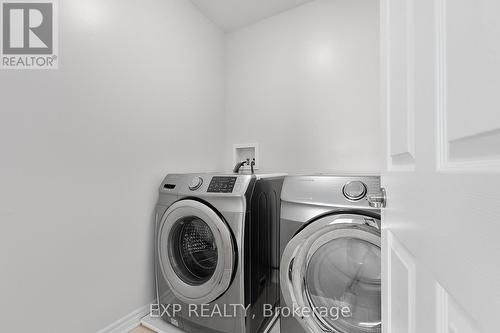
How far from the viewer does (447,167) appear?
0.31 metres

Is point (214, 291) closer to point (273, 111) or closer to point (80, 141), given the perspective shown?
point (80, 141)

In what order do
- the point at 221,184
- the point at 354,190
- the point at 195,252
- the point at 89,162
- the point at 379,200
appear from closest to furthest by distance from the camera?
the point at 379,200, the point at 354,190, the point at 89,162, the point at 221,184, the point at 195,252

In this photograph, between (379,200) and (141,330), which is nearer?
(379,200)

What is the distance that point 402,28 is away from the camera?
52 centimetres

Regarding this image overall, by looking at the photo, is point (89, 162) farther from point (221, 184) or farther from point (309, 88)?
point (309, 88)

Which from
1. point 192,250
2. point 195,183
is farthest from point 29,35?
point 192,250

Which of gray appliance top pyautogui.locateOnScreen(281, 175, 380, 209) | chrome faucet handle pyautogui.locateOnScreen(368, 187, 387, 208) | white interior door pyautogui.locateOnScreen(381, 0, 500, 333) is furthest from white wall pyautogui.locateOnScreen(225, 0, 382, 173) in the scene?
white interior door pyautogui.locateOnScreen(381, 0, 500, 333)

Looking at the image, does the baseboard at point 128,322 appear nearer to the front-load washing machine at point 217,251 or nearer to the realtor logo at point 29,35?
the front-load washing machine at point 217,251

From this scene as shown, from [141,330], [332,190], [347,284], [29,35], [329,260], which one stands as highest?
[29,35]

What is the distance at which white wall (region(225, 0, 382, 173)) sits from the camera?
169 centimetres

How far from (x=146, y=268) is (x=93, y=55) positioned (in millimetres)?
1301

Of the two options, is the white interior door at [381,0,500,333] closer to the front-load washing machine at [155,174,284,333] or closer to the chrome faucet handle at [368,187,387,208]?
the chrome faucet handle at [368,187,387,208]

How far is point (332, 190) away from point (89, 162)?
1256mm

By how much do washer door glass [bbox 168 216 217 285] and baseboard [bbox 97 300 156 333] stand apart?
355 mm
